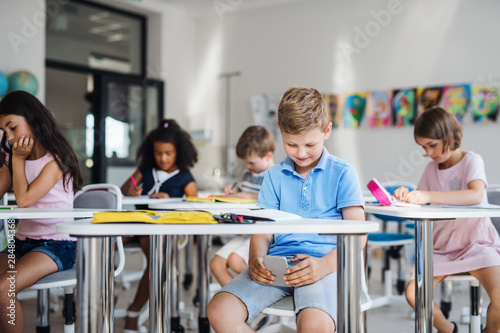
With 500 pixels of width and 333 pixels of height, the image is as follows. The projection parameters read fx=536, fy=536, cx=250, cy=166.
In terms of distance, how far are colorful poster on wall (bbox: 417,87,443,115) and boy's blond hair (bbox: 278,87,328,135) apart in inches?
149

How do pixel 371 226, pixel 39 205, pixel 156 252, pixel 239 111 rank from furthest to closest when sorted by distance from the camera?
pixel 239 111 < pixel 39 205 < pixel 156 252 < pixel 371 226

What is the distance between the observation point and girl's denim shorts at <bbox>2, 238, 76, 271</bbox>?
1812 mm

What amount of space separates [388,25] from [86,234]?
477cm

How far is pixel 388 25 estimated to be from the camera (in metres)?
5.30

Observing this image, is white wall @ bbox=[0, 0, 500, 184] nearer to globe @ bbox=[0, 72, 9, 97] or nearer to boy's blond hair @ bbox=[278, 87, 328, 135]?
globe @ bbox=[0, 72, 9, 97]

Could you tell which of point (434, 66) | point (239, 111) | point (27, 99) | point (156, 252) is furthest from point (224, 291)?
point (239, 111)

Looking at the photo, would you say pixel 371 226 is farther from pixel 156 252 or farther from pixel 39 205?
pixel 39 205

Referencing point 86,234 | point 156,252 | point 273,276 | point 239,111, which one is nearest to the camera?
point 86,234

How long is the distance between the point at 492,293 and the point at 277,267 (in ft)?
3.15

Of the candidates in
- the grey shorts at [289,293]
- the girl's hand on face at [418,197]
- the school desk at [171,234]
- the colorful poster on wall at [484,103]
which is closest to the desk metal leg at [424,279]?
the girl's hand on face at [418,197]

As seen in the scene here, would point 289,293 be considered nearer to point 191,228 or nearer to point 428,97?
point 191,228

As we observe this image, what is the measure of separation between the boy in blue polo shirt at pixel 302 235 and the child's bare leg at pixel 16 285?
657 millimetres

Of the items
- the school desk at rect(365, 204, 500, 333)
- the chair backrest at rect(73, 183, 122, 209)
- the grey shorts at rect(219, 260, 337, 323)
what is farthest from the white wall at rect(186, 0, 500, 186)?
the grey shorts at rect(219, 260, 337, 323)

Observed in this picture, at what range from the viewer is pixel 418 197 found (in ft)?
6.61
